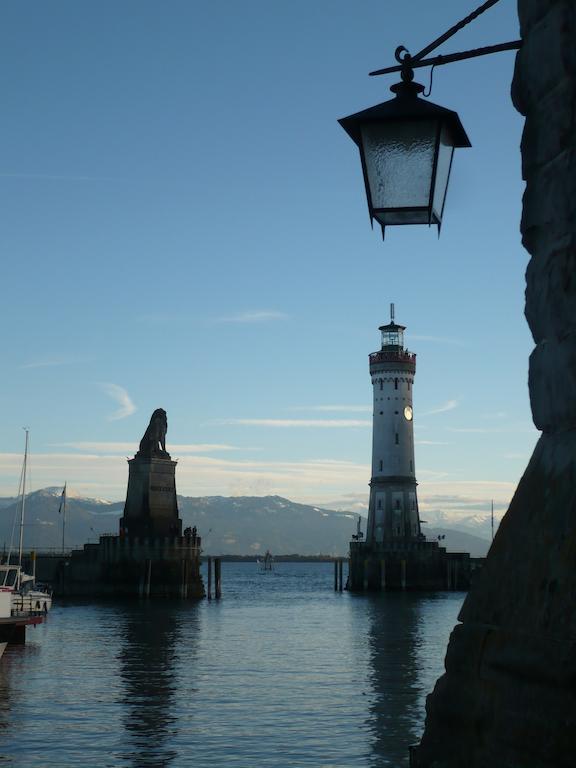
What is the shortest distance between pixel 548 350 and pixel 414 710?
3081 centimetres

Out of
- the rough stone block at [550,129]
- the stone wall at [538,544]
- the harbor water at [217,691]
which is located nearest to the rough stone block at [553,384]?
the stone wall at [538,544]

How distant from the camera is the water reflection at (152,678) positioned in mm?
28156

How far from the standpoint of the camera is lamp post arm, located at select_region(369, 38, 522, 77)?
5.86 m

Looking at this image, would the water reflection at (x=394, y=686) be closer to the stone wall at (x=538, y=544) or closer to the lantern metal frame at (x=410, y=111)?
the stone wall at (x=538, y=544)

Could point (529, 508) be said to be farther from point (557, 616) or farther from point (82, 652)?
point (82, 652)

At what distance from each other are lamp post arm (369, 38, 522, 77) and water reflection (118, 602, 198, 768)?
23.2 m

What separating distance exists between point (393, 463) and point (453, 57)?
330ft

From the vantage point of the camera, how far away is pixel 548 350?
5.65 metres

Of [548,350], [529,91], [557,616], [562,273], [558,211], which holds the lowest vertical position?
[557,616]

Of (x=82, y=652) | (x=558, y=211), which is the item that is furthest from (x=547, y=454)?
(x=82, y=652)

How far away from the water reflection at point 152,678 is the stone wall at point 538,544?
72.7 ft

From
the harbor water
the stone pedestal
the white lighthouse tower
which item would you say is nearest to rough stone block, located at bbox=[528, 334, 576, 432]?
the harbor water

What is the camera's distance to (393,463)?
105688 millimetres

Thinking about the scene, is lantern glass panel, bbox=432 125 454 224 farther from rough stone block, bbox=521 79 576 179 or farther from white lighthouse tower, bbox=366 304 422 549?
white lighthouse tower, bbox=366 304 422 549
